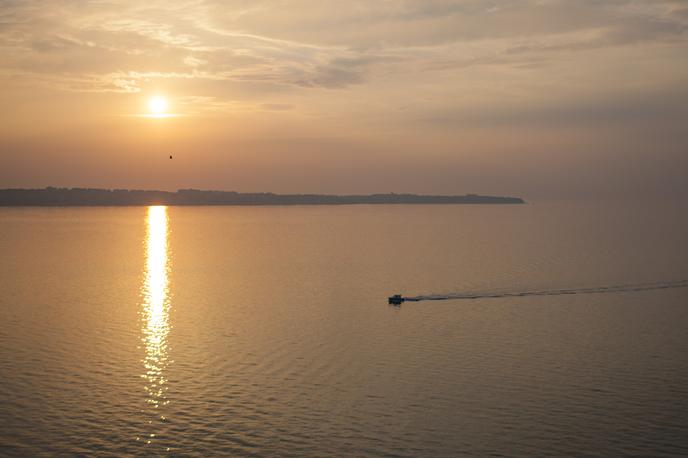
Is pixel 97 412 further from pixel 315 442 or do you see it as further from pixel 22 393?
pixel 315 442

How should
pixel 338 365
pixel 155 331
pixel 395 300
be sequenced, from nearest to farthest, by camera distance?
pixel 338 365
pixel 155 331
pixel 395 300

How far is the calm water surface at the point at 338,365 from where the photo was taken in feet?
112

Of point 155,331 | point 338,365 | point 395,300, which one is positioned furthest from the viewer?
point 395,300

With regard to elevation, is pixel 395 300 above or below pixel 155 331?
above

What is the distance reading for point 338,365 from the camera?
158ft

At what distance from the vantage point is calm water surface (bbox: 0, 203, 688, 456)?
34.3 meters

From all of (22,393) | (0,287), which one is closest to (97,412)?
(22,393)

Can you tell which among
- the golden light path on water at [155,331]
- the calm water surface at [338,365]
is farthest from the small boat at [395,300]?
the golden light path on water at [155,331]

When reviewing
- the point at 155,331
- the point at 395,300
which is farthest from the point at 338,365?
the point at 395,300

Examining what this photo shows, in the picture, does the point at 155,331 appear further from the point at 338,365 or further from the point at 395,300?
the point at 395,300

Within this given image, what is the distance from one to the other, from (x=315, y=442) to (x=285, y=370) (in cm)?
1284

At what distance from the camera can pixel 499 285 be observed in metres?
87.3

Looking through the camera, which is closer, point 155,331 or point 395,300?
point 155,331

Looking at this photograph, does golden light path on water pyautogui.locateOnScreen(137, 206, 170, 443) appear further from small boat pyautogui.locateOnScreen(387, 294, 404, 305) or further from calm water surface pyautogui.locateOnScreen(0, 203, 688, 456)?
small boat pyautogui.locateOnScreen(387, 294, 404, 305)
